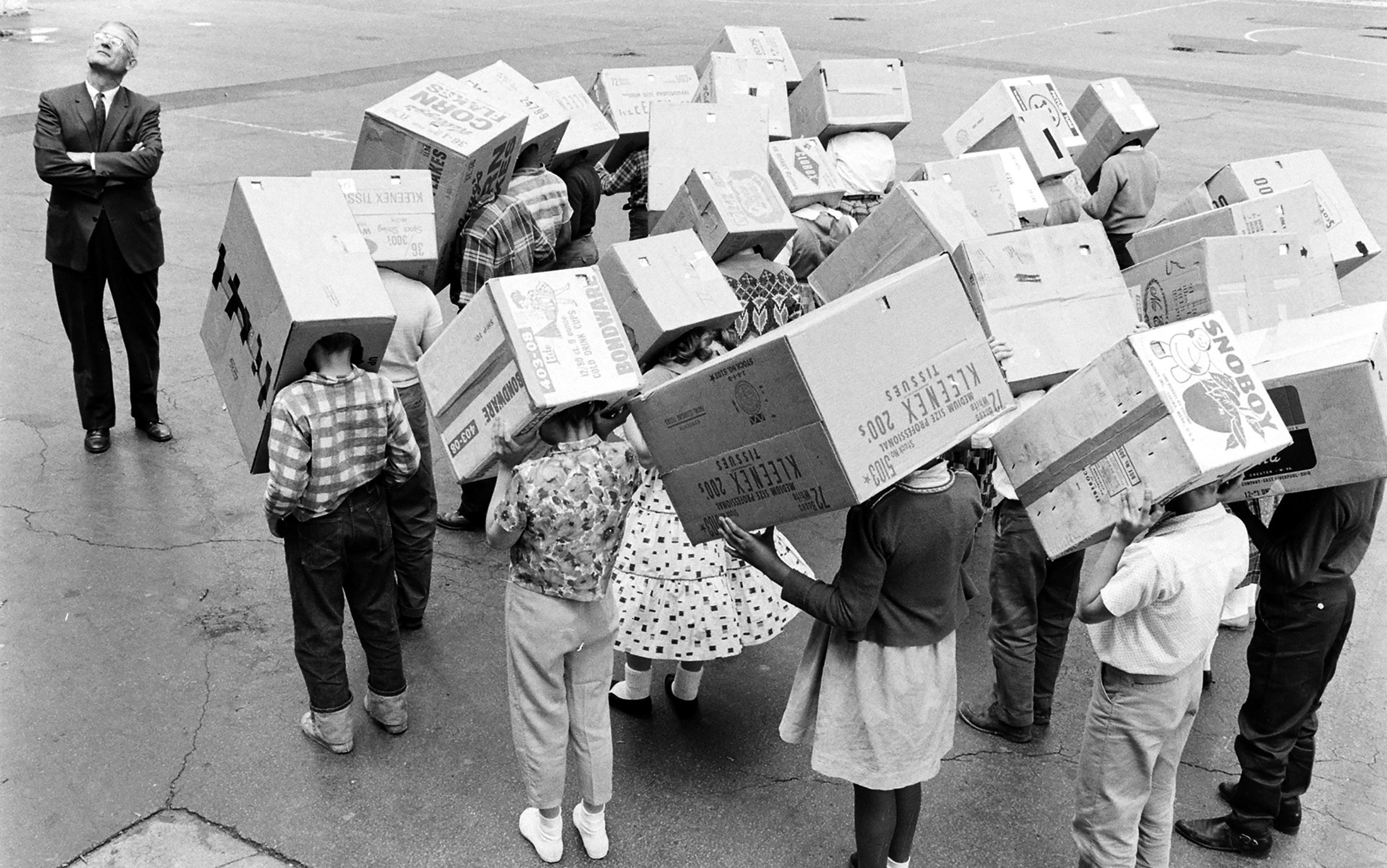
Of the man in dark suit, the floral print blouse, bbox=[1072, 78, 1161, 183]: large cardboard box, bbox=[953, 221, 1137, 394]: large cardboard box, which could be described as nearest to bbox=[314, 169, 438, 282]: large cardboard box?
the floral print blouse

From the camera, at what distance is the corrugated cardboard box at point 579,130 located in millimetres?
6824

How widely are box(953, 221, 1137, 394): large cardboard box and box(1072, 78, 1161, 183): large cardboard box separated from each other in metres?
2.82

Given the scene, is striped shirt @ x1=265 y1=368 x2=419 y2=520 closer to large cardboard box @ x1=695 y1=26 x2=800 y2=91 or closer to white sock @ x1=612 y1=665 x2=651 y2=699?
white sock @ x1=612 y1=665 x2=651 y2=699

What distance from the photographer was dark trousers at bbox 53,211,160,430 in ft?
21.1

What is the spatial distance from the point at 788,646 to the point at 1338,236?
3.26 metres

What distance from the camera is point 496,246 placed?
5.68 metres

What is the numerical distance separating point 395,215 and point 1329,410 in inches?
133

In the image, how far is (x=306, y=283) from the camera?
13.0 ft

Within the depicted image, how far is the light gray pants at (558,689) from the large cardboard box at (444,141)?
6.63ft

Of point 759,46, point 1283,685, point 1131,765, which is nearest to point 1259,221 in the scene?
point 1283,685

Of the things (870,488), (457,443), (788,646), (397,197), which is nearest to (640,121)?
(397,197)

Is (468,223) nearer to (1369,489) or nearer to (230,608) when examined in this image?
(230,608)

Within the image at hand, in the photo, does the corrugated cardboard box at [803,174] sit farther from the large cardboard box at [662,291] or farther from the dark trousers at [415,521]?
the dark trousers at [415,521]

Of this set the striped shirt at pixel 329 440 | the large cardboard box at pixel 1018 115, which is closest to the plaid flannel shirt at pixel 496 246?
the striped shirt at pixel 329 440
